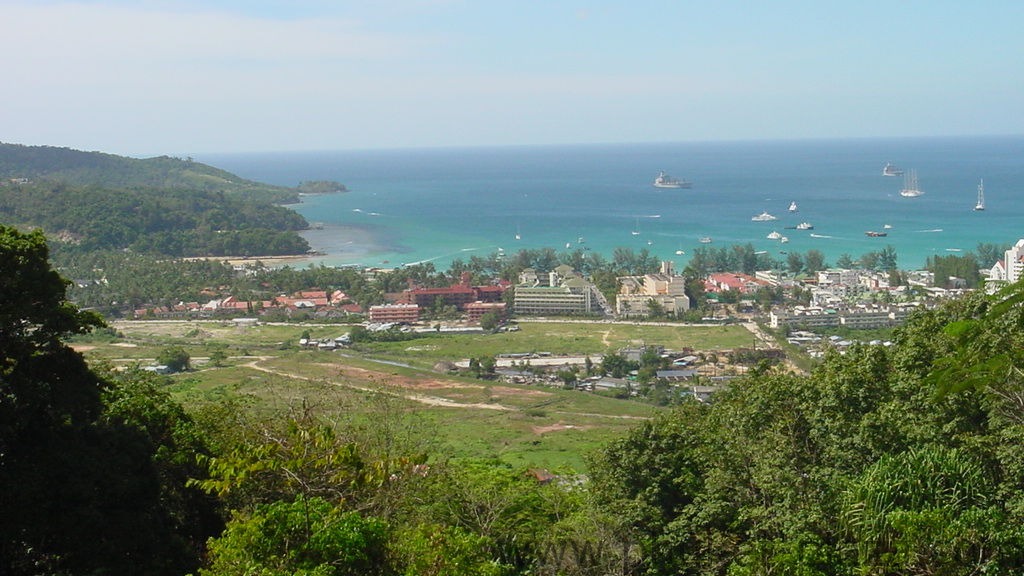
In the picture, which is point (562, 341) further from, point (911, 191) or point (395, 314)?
point (911, 191)

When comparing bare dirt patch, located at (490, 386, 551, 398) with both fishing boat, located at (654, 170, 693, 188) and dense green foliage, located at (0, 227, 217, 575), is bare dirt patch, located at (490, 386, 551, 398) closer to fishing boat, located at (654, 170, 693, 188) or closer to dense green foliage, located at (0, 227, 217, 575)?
dense green foliage, located at (0, 227, 217, 575)

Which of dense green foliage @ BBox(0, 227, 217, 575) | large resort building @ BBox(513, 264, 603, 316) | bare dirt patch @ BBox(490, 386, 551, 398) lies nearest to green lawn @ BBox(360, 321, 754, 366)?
large resort building @ BBox(513, 264, 603, 316)

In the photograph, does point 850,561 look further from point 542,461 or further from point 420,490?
point 542,461

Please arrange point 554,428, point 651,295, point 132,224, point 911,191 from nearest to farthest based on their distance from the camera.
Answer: point 554,428 < point 651,295 < point 132,224 < point 911,191

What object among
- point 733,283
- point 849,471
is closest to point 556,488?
point 849,471

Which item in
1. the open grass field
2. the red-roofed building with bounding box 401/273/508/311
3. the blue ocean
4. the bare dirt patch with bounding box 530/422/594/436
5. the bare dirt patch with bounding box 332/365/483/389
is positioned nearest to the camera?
the open grass field

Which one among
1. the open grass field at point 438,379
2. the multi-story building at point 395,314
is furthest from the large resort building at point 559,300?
the multi-story building at point 395,314


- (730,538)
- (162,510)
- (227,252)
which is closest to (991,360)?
(730,538)
